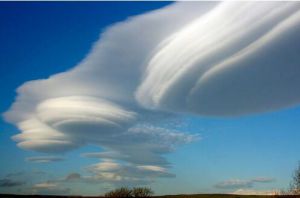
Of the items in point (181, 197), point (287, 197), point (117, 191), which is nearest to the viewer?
point (287, 197)

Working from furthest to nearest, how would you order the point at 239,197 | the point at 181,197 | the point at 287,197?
the point at 239,197 < the point at 181,197 < the point at 287,197

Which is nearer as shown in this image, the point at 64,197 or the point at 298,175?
the point at 298,175

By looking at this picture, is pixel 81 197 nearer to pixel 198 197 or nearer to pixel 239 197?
pixel 198 197

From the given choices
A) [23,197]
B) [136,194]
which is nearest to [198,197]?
[136,194]

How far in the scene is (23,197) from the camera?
191875mm

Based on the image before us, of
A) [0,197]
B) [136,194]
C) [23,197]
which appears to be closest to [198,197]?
[136,194]

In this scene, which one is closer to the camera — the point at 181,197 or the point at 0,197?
the point at 181,197

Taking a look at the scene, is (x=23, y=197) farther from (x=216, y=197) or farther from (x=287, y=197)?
(x=287, y=197)

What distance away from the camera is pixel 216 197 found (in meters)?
185

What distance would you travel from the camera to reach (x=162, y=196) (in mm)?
197625

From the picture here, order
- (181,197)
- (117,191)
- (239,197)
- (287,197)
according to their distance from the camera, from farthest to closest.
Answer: (239,197) → (181,197) → (117,191) → (287,197)

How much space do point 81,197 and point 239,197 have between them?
7109cm

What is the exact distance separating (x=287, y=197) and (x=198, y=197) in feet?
205

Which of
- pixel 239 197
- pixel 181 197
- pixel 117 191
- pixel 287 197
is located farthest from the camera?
pixel 239 197
